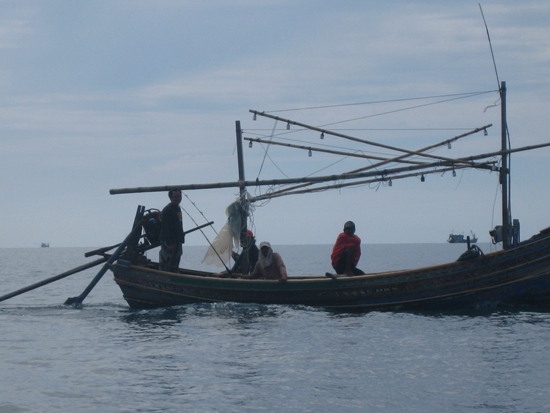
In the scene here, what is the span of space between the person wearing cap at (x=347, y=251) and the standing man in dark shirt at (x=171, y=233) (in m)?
4.01

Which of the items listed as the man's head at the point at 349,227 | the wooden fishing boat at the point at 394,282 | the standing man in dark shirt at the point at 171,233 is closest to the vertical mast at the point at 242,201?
the wooden fishing boat at the point at 394,282

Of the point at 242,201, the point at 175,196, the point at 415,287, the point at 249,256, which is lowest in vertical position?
the point at 415,287

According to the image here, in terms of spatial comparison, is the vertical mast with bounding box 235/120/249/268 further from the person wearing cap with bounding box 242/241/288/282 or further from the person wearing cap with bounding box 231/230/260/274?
the person wearing cap with bounding box 242/241/288/282

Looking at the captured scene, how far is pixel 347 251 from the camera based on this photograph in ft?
65.9

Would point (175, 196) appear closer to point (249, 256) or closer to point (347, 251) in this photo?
point (249, 256)

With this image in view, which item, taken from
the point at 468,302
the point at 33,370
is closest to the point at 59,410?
the point at 33,370

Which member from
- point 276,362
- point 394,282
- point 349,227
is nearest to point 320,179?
point 349,227

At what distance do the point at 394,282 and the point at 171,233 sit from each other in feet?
19.3

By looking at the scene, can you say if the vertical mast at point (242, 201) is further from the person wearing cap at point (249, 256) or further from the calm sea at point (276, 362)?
the calm sea at point (276, 362)

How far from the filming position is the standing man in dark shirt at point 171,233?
68.3 feet

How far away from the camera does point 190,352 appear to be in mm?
15641

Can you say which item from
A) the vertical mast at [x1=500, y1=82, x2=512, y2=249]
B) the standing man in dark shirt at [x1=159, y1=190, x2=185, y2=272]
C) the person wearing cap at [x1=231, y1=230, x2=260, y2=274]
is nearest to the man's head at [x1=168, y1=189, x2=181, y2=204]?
the standing man in dark shirt at [x1=159, y1=190, x2=185, y2=272]

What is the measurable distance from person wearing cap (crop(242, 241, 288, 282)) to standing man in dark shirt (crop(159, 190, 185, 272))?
2.21m

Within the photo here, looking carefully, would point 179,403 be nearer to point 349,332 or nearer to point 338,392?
point 338,392
